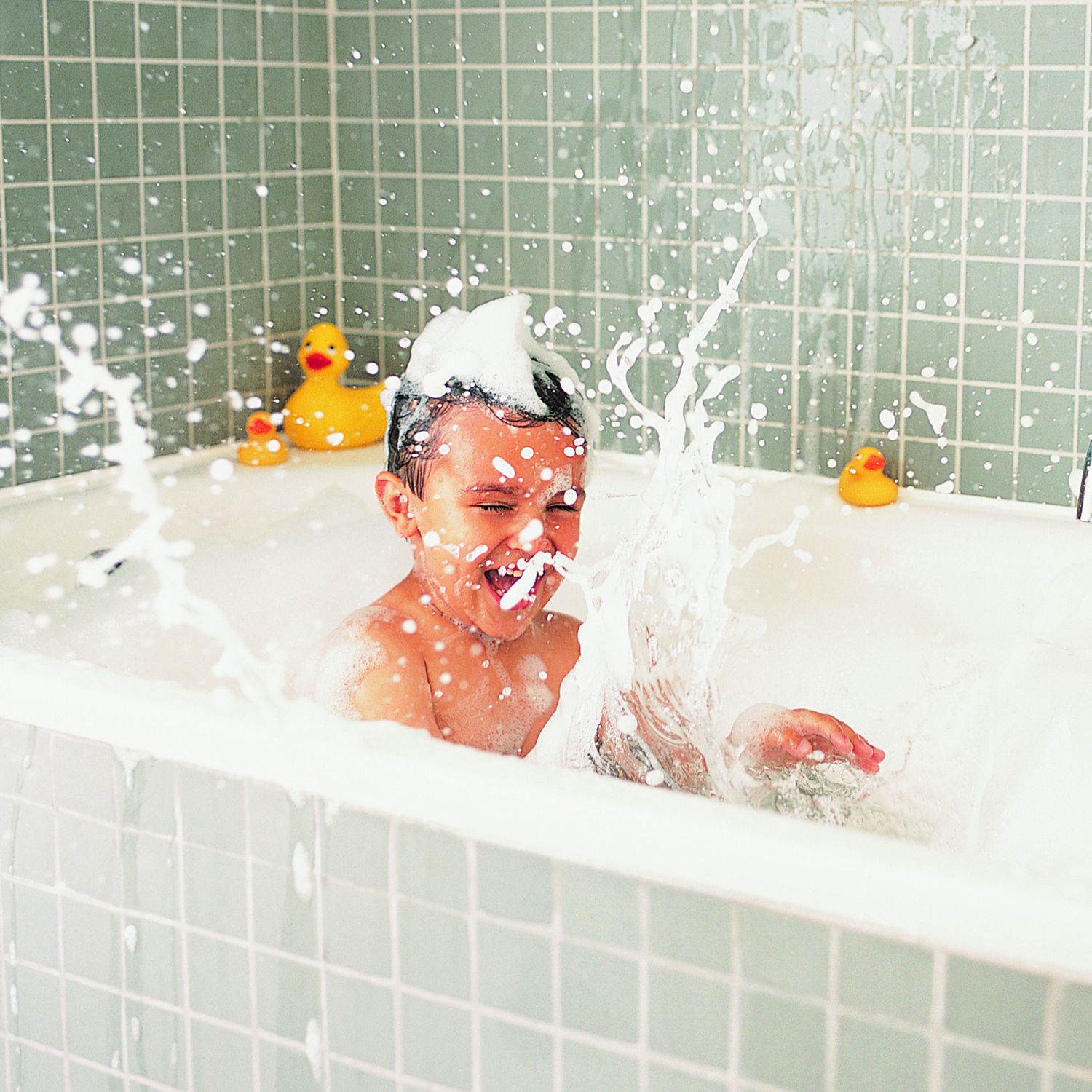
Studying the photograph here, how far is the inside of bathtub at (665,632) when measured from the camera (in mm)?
1508

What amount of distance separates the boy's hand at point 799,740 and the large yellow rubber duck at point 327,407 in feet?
2.85

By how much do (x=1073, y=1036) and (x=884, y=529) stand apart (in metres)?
1.07

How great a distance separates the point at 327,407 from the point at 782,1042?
4.65 feet

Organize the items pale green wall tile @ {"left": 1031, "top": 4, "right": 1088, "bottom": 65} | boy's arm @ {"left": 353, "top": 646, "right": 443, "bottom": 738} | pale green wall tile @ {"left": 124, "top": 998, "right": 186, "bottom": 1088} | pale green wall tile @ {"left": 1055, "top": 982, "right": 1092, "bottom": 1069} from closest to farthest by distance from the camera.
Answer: pale green wall tile @ {"left": 1055, "top": 982, "right": 1092, "bottom": 1069}, pale green wall tile @ {"left": 124, "top": 998, "right": 186, "bottom": 1088}, boy's arm @ {"left": 353, "top": 646, "right": 443, "bottom": 738}, pale green wall tile @ {"left": 1031, "top": 4, "right": 1088, "bottom": 65}

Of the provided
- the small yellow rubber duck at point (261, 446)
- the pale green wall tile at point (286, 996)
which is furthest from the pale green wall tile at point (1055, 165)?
the pale green wall tile at point (286, 996)

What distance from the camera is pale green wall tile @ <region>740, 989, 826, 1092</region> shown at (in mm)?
896

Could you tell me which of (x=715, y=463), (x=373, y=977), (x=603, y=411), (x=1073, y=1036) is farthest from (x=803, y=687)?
(x=1073, y=1036)

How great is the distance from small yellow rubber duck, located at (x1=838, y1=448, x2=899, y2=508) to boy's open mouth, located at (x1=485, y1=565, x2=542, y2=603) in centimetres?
55

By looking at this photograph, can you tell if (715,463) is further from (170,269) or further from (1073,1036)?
(1073,1036)

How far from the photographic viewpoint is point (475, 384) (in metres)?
1.48

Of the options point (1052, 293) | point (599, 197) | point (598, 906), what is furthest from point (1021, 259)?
point (598, 906)

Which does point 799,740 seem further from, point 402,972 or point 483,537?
point 402,972

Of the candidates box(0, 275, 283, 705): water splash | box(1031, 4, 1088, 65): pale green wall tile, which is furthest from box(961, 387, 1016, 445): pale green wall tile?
box(0, 275, 283, 705): water splash

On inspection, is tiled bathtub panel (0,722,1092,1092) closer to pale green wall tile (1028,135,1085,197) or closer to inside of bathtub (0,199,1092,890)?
inside of bathtub (0,199,1092,890)
